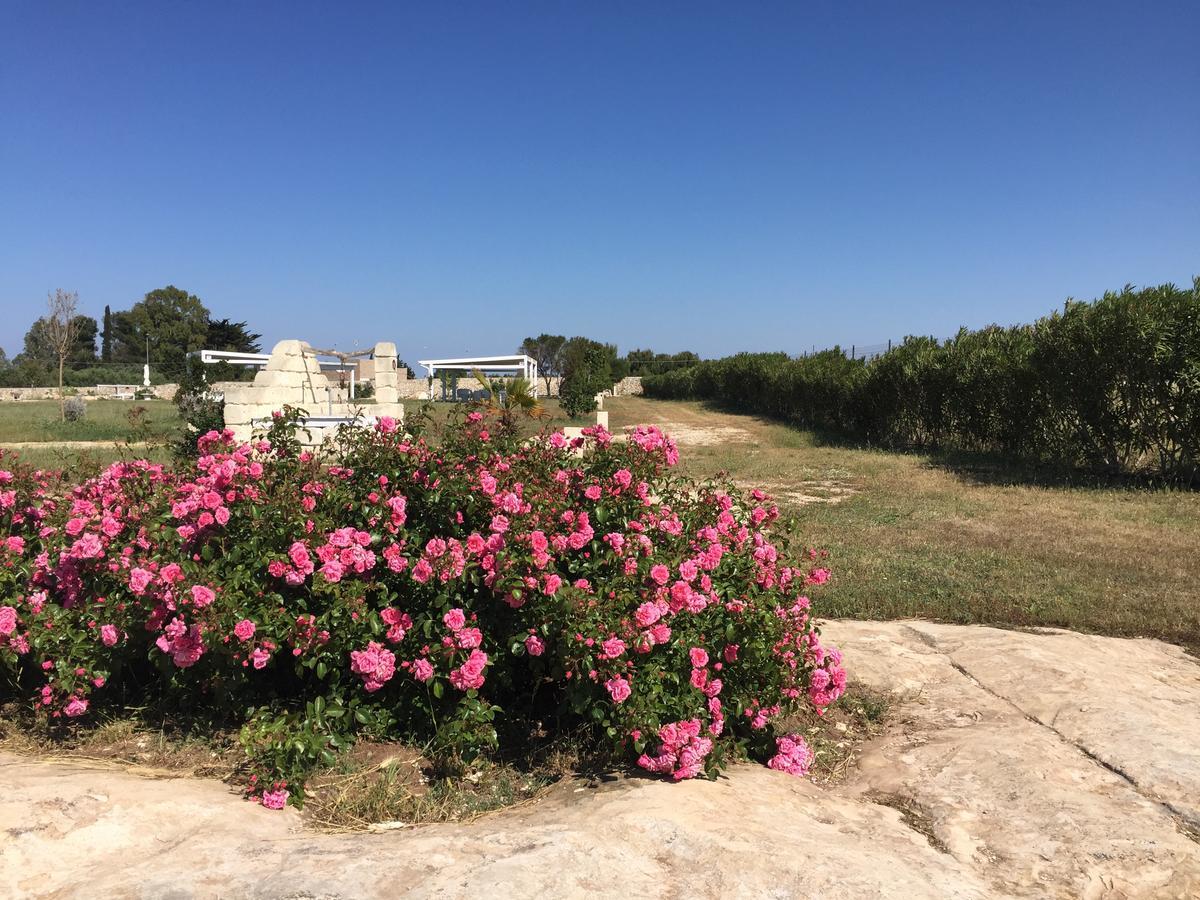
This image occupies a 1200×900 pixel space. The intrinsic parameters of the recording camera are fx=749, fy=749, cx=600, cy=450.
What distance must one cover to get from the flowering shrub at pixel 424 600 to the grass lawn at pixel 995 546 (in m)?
0.78

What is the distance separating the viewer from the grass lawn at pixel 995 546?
495cm

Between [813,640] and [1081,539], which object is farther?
[1081,539]

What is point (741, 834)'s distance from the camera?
212cm

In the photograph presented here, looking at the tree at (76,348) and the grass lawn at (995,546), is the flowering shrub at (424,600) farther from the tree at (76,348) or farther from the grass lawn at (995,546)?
the tree at (76,348)

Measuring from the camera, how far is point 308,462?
126 inches

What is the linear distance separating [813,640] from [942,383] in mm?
13351

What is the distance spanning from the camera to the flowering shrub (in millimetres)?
2516

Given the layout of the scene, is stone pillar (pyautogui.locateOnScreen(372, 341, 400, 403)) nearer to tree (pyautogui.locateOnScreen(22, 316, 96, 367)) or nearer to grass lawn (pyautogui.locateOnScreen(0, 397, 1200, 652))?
grass lawn (pyautogui.locateOnScreen(0, 397, 1200, 652))

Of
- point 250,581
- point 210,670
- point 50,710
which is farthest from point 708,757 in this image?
point 50,710

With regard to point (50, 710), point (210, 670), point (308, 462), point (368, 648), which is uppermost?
point (308, 462)

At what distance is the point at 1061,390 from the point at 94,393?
45322mm

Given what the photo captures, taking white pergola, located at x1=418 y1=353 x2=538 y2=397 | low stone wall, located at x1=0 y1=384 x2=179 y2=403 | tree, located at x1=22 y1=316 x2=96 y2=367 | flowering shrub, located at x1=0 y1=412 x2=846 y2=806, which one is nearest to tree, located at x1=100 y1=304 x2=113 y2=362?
tree, located at x1=22 y1=316 x2=96 y2=367

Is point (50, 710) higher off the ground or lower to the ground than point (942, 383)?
lower

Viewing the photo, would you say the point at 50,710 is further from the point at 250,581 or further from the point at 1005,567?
the point at 1005,567
